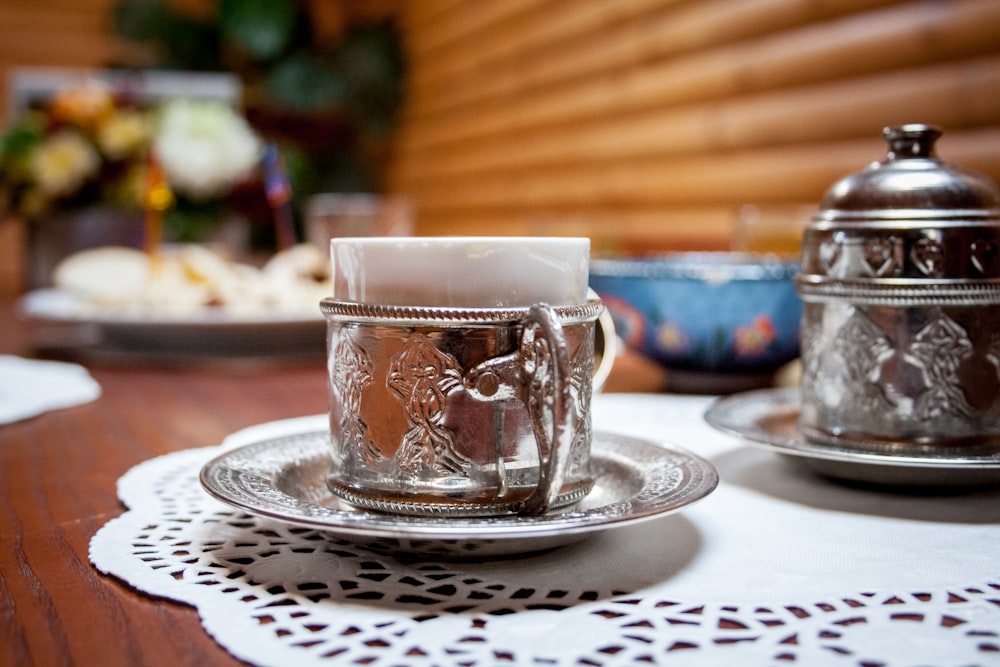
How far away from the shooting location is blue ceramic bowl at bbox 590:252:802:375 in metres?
1.01

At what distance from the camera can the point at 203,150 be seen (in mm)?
2006

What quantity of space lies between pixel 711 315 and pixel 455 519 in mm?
637

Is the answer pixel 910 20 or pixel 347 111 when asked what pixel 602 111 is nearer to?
pixel 910 20

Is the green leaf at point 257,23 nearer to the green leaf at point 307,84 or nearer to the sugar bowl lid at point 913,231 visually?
the green leaf at point 307,84

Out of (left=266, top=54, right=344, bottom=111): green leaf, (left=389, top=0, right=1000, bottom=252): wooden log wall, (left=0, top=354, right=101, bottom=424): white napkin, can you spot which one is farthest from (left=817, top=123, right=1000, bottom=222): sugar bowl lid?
(left=266, top=54, right=344, bottom=111): green leaf

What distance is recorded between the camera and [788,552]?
1.64ft

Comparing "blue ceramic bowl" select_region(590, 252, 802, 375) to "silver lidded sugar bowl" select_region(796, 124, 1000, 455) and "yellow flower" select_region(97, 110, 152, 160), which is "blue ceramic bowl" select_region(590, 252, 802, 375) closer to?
"silver lidded sugar bowl" select_region(796, 124, 1000, 455)

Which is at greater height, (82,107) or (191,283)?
(82,107)

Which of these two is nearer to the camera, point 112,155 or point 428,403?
point 428,403

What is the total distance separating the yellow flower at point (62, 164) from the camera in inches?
74.9

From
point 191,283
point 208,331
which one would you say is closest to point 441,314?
point 208,331

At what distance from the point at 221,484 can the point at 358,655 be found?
0.16m

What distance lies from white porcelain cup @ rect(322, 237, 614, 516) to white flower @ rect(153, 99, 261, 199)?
1647 mm

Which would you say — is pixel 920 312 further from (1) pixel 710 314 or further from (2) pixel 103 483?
(2) pixel 103 483
